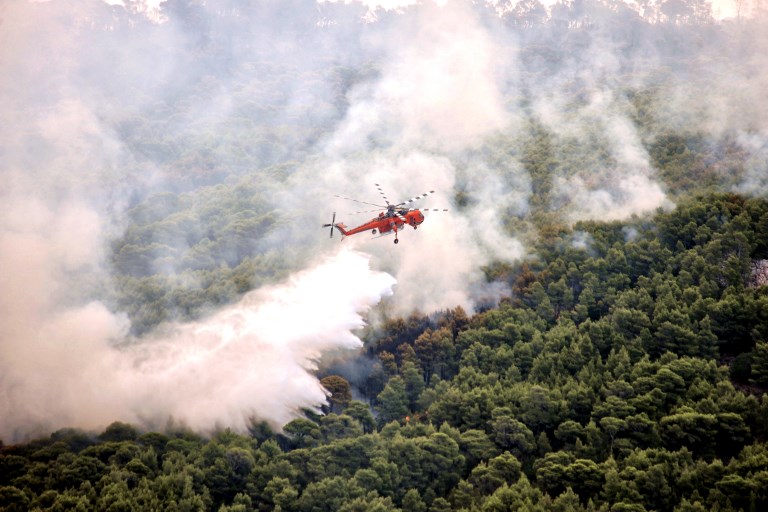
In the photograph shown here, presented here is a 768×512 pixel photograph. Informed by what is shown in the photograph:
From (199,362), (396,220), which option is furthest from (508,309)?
(199,362)

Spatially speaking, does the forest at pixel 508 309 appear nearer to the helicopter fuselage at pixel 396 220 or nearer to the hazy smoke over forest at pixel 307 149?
the hazy smoke over forest at pixel 307 149

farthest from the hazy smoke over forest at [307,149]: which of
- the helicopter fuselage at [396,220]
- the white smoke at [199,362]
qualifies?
the helicopter fuselage at [396,220]

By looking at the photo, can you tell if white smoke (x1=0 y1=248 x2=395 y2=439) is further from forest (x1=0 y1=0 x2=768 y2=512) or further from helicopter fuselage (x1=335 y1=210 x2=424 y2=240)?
helicopter fuselage (x1=335 y1=210 x2=424 y2=240)

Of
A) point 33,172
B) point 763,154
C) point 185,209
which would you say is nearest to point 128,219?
point 185,209

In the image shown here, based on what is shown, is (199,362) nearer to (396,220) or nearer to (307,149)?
(396,220)

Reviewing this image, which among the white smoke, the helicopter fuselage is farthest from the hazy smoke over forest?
the helicopter fuselage
